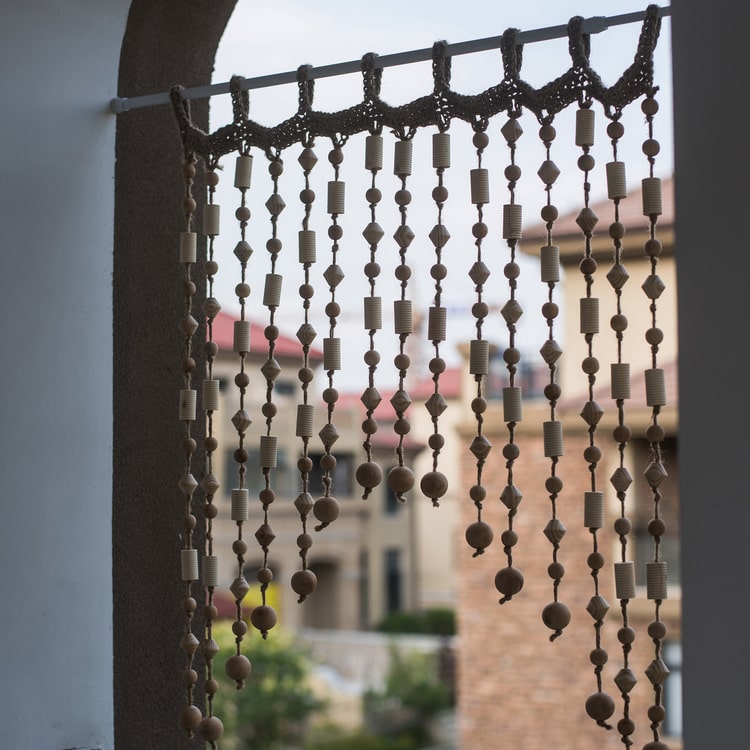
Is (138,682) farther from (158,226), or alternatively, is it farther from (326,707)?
(326,707)

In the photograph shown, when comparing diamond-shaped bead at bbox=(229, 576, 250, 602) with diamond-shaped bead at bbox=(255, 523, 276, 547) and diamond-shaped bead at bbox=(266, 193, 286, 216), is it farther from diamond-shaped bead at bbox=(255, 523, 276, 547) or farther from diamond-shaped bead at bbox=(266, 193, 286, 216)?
diamond-shaped bead at bbox=(266, 193, 286, 216)

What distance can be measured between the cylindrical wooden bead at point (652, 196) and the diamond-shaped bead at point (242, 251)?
39 centimetres

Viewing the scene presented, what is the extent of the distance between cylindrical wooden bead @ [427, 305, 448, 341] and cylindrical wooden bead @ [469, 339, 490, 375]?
0.03 metres

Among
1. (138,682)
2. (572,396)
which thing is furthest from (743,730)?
(572,396)

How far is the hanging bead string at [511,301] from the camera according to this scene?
34.3 inches

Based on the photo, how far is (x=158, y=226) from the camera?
1.15 meters

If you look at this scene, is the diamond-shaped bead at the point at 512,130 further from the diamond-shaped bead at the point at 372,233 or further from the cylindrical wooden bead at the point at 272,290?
the cylindrical wooden bead at the point at 272,290

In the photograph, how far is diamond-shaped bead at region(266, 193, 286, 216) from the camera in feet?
3.27

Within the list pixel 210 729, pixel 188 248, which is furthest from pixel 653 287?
pixel 210 729

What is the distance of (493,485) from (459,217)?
1975 mm

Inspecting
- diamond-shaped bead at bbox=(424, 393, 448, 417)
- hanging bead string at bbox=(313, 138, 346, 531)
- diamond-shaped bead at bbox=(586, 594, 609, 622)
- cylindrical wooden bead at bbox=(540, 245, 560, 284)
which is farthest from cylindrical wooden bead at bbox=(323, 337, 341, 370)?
diamond-shaped bead at bbox=(586, 594, 609, 622)

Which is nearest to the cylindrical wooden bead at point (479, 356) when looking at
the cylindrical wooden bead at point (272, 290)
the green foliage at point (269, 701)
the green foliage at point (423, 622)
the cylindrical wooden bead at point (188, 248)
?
the cylindrical wooden bead at point (272, 290)

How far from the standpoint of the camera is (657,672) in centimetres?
81

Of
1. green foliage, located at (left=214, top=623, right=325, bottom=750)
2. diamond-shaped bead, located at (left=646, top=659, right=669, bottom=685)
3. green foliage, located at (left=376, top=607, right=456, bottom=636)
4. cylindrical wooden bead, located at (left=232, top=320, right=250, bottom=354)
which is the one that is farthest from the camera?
green foliage, located at (left=376, top=607, right=456, bottom=636)
